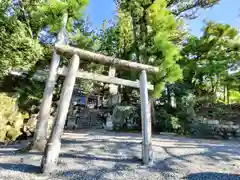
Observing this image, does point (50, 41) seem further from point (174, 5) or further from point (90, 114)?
point (174, 5)

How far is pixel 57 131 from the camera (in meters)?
3.40

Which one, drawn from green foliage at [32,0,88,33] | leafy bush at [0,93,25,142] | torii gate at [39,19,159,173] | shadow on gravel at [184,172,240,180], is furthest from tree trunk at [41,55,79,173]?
leafy bush at [0,93,25,142]

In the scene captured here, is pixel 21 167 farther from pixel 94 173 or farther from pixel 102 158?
pixel 102 158

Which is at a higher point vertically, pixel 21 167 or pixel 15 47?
pixel 15 47

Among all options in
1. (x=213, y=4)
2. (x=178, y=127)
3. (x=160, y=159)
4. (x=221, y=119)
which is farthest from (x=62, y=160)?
(x=213, y=4)

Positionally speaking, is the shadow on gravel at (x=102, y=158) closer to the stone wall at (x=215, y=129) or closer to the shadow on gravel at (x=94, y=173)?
the shadow on gravel at (x=94, y=173)

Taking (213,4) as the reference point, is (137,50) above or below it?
below

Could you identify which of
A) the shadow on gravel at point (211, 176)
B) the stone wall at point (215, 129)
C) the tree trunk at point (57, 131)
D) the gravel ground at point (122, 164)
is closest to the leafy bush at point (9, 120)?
the gravel ground at point (122, 164)

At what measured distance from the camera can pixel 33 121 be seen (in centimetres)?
868

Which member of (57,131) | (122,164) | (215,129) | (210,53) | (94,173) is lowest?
(94,173)

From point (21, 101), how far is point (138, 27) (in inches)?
243

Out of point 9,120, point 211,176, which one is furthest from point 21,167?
point 9,120

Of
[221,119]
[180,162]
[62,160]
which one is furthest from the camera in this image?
[221,119]

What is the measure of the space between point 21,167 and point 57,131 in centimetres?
85
